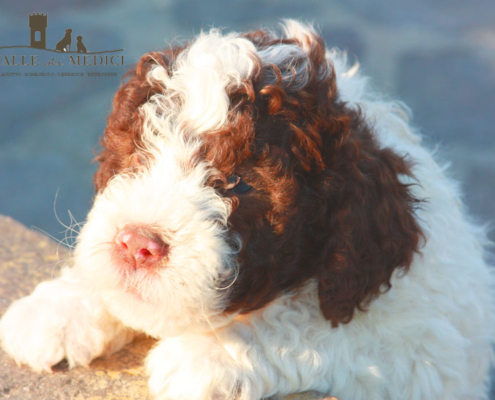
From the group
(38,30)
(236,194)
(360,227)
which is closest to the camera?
(236,194)

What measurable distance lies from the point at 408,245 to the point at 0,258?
2646mm

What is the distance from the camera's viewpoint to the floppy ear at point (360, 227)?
2852 mm

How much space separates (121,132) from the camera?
115 inches

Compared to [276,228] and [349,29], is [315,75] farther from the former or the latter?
[349,29]

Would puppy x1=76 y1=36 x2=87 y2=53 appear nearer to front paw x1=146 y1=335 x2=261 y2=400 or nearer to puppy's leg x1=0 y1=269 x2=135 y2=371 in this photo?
puppy's leg x1=0 y1=269 x2=135 y2=371

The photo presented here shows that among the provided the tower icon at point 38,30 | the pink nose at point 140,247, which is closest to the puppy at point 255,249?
the pink nose at point 140,247

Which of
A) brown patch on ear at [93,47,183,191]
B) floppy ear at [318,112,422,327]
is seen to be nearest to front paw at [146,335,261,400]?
floppy ear at [318,112,422,327]

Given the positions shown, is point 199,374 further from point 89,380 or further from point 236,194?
point 236,194

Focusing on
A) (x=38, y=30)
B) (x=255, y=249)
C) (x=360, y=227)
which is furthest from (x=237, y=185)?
(x=38, y=30)

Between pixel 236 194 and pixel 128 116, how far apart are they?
0.63 m

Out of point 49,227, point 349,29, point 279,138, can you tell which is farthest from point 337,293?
point 349,29

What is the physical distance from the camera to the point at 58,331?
304cm

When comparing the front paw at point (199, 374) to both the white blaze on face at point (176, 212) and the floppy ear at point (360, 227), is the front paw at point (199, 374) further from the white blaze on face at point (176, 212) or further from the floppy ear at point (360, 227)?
the floppy ear at point (360, 227)

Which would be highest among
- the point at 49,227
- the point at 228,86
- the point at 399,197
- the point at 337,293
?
the point at 228,86
